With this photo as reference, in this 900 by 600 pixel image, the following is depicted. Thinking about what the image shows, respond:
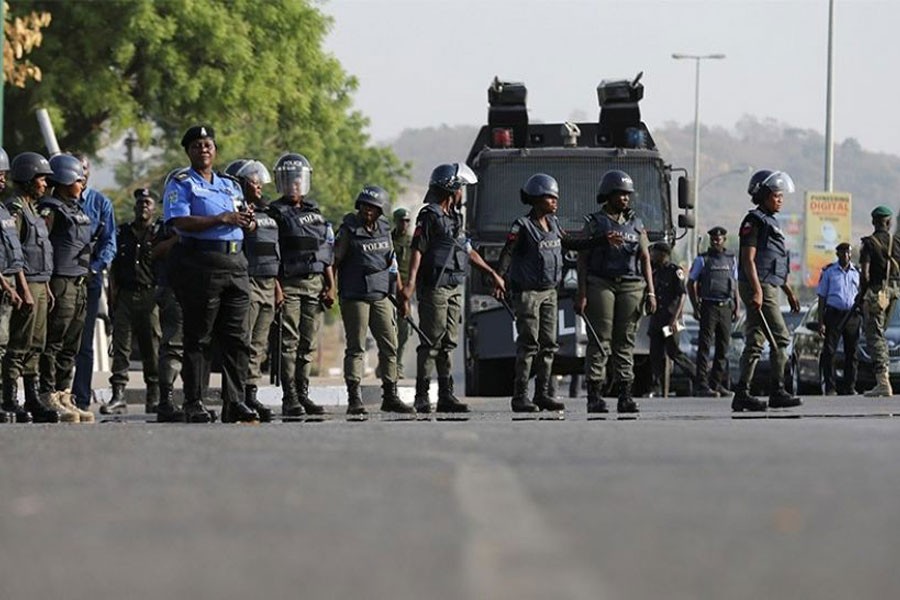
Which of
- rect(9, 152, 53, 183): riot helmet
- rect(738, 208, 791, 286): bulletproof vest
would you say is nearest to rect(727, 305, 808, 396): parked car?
rect(738, 208, 791, 286): bulletproof vest

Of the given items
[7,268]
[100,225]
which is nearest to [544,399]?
[100,225]

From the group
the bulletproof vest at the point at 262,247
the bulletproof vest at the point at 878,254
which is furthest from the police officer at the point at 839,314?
the bulletproof vest at the point at 262,247

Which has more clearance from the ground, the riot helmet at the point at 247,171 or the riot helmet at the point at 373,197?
the riot helmet at the point at 247,171

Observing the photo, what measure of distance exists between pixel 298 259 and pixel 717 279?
27.5ft

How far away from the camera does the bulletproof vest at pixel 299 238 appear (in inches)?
661

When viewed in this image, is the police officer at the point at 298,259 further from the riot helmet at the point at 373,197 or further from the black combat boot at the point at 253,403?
the black combat boot at the point at 253,403

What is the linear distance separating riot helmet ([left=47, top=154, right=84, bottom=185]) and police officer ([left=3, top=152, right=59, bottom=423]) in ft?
0.56

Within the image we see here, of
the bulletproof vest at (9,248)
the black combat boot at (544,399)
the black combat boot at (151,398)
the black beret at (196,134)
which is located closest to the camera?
the black beret at (196,134)

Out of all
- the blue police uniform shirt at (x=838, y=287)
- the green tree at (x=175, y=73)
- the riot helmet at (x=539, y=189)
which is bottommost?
the blue police uniform shirt at (x=838, y=287)

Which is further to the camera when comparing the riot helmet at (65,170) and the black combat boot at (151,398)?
the black combat boot at (151,398)

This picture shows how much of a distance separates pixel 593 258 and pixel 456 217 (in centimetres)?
143

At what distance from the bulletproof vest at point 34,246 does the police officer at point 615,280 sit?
413 centimetres

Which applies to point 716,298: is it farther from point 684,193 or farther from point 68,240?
point 68,240

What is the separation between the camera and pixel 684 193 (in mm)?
23078
